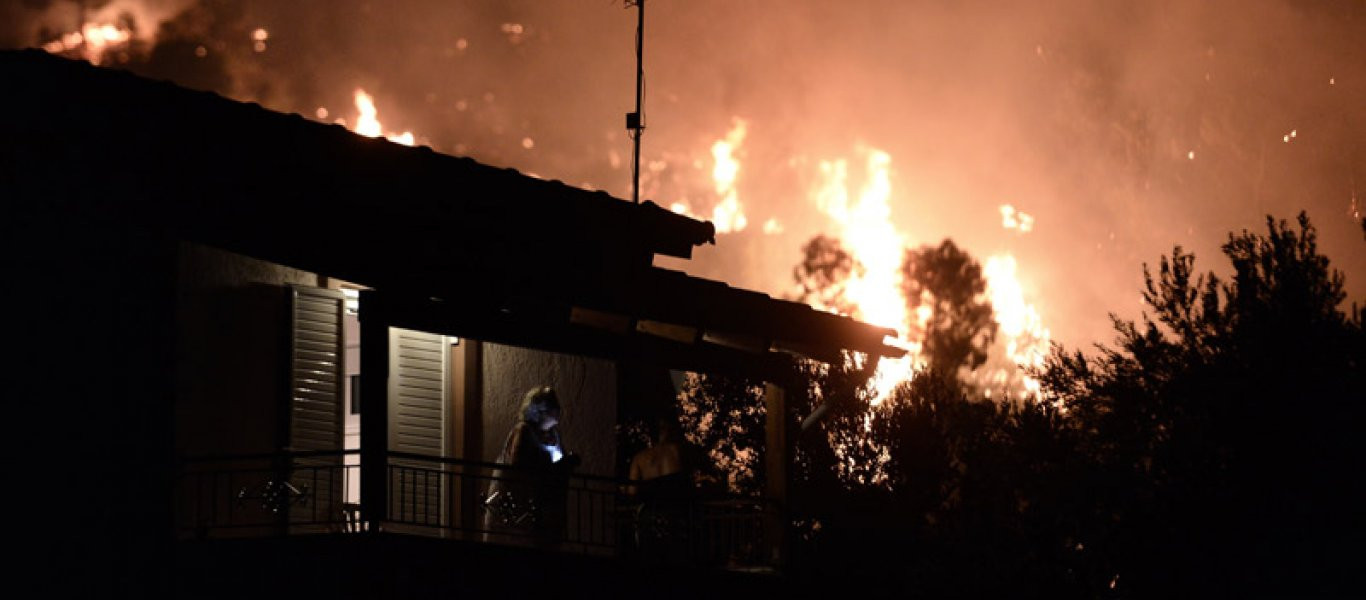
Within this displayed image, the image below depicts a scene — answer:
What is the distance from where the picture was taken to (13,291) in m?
15.4

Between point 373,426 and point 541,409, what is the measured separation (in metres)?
3.00

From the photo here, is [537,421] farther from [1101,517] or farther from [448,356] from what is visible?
[1101,517]

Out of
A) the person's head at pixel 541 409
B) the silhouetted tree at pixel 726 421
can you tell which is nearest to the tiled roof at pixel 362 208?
the person's head at pixel 541 409

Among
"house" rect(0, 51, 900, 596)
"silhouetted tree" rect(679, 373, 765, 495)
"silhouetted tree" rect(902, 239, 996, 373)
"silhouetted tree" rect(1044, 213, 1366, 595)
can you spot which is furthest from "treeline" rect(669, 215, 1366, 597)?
"silhouetted tree" rect(902, 239, 996, 373)

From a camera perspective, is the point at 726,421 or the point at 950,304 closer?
the point at 726,421

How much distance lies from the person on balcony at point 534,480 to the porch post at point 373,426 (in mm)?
1875

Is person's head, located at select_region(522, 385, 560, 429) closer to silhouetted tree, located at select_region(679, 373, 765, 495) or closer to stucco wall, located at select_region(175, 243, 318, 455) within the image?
stucco wall, located at select_region(175, 243, 318, 455)

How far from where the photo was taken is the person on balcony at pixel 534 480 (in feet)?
58.6

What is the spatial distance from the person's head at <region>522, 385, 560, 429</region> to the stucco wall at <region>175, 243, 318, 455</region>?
232 centimetres

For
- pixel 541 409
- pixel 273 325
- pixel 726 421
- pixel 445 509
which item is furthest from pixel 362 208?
pixel 726 421

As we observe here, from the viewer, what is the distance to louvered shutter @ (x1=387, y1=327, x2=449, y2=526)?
63.9 ft

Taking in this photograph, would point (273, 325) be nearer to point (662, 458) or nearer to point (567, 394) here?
point (662, 458)

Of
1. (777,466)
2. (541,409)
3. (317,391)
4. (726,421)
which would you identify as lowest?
(777,466)

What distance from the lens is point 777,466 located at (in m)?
19.7
